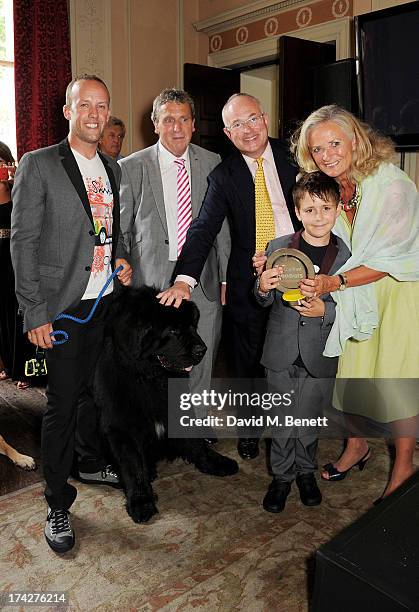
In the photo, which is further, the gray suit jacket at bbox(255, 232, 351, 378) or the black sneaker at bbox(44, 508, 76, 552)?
the gray suit jacket at bbox(255, 232, 351, 378)

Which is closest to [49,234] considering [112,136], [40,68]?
[112,136]

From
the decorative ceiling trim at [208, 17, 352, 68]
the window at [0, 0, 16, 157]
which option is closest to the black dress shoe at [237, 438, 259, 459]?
the decorative ceiling trim at [208, 17, 352, 68]

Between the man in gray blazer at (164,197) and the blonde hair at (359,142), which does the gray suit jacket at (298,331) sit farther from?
the man in gray blazer at (164,197)

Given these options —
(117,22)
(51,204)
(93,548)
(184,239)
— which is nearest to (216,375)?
(184,239)

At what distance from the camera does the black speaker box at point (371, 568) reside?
0.82 metres

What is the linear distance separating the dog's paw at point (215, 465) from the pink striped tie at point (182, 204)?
0.88 m

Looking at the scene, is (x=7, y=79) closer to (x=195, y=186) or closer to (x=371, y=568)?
(x=195, y=186)

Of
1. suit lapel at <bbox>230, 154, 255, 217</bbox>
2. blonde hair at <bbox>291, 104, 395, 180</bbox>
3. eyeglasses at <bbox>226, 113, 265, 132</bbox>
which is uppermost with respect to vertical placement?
eyeglasses at <bbox>226, 113, 265, 132</bbox>

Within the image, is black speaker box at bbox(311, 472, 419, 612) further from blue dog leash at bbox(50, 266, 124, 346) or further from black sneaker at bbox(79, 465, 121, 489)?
black sneaker at bbox(79, 465, 121, 489)

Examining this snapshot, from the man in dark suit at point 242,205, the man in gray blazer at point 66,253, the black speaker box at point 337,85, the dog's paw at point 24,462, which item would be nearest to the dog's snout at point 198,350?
the man in dark suit at point 242,205

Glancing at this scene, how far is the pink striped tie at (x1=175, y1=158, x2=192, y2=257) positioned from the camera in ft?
7.95

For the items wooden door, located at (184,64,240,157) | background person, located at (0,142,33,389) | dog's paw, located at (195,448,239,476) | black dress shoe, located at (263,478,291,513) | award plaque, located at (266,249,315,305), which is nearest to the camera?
award plaque, located at (266,249,315,305)

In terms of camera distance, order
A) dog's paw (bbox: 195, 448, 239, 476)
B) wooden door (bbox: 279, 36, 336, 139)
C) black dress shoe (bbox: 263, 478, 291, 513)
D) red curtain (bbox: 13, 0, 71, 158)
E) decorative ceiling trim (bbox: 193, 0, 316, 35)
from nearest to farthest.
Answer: black dress shoe (bbox: 263, 478, 291, 513) → dog's paw (bbox: 195, 448, 239, 476) → wooden door (bbox: 279, 36, 336, 139) → red curtain (bbox: 13, 0, 71, 158) → decorative ceiling trim (bbox: 193, 0, 316, 35)

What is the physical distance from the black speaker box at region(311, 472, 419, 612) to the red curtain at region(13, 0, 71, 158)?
4693 millimetres
